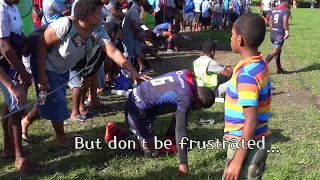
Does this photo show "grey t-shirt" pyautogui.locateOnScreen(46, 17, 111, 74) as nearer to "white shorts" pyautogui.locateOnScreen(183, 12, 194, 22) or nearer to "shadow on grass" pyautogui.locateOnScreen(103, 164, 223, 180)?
"shadow on grass" pyautogui.locateOnScreen(103, 164, 223, 180)

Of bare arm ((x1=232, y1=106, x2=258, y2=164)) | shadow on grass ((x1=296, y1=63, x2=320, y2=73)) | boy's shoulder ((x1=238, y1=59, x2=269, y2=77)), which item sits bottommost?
shadow on grass ((x1=296, y1=63, x2=320, y2=73))

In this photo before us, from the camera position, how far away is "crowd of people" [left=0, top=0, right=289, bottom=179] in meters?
2.45

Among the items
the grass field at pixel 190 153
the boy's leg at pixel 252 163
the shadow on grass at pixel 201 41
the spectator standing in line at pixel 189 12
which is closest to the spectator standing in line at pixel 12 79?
the grass field at pixel 190 153

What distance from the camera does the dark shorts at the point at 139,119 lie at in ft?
13.5

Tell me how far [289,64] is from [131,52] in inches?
159

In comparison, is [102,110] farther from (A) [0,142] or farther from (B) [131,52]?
(B) [131,52]

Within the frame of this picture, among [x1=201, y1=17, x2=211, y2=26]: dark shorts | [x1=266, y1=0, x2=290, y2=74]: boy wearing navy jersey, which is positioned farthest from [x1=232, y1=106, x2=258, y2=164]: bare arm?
[x1=201, y1=17, x2=211, y2=26]: dark shorts

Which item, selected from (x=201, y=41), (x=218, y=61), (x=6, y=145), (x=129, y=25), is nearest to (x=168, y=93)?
(x=6, y=145)

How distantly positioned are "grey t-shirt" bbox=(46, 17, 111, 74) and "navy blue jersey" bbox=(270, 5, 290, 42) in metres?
5.13

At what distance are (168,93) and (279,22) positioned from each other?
517 cm

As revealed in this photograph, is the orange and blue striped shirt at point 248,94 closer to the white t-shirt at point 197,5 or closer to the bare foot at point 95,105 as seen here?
the bare foot at point 95,105

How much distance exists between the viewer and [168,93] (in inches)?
151

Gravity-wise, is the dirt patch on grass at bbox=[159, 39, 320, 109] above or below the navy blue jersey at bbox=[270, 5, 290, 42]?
below

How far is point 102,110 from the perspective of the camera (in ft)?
18.6
